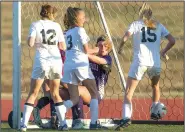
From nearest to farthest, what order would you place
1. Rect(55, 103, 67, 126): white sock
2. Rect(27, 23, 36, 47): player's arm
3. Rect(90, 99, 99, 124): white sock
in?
Rect(27, 23, 36, 47): player's arm, Rect(55, 103, 67, 126): white sock, Rect(90, 99, 99, 124): white sock

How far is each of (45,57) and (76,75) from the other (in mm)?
564

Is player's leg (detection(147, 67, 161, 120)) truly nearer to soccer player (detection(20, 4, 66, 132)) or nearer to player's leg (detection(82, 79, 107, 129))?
player's leg (detection(82, 79, 107, 129))

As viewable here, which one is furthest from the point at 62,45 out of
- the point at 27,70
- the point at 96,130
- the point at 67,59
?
the point at 27,70

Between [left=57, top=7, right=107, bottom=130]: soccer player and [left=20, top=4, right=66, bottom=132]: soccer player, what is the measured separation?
22 centimetres

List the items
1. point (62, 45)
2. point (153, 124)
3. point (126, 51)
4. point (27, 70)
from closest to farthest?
1. point (62, 45)
2. point (153, 124)
3. point (27, 70)
4. point (126, 51)

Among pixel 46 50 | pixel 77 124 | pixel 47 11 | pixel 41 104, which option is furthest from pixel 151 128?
pixel 47 11

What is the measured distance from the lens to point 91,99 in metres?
10.6

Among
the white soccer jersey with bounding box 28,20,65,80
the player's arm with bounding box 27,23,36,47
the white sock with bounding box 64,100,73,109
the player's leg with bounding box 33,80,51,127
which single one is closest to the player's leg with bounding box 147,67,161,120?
the white sock with bounding box 64,100,73,109

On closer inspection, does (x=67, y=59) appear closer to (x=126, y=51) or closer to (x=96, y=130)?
(x=96, y=130)

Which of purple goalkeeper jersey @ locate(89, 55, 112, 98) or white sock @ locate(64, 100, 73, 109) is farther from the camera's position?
purple goalkeeper jersey @ locate(89, 55, 112, 98)

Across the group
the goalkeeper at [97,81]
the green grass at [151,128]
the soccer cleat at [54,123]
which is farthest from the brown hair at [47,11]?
the green grass at [151,128]

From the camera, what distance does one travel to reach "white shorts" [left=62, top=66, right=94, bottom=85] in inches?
414

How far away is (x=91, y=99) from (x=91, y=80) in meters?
0.26

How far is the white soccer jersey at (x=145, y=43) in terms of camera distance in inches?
419
